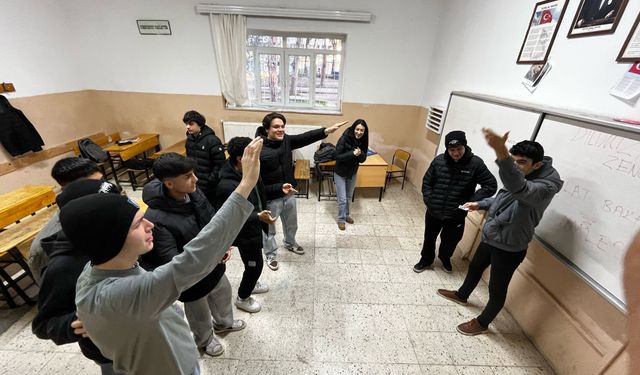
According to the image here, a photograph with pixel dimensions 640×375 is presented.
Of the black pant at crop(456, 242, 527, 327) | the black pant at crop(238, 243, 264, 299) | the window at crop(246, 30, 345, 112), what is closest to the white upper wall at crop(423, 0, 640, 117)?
the black pant at crop(456, 242, 527, 327)

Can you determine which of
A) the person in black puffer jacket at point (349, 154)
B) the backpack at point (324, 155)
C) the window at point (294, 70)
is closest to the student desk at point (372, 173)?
the backpack at point (324, 155)

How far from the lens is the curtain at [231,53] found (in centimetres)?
412

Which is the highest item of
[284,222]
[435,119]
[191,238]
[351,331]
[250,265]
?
[435,119]

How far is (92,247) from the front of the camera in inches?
28.7

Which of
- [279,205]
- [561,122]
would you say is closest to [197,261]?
[279,205]

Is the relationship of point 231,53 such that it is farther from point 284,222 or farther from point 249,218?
point 249,218

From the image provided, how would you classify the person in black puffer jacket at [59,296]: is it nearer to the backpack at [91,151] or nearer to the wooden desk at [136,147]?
the wooden desk at [136,147]

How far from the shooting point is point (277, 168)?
7.96 feet

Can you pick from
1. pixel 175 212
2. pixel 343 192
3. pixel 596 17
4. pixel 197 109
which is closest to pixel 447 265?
pixel 343 192

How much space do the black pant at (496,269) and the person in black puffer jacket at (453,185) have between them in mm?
470

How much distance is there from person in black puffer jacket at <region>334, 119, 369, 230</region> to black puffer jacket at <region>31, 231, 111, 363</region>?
261 cm

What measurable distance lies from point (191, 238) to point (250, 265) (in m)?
0.71

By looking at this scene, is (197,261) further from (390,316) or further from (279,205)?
(390,316)

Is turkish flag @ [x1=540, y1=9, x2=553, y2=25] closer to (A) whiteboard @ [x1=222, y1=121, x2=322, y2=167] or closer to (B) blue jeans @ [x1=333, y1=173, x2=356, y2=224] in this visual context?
(B) blue jeans @ [x1=333, y1=173, x2=356, y2=224]
